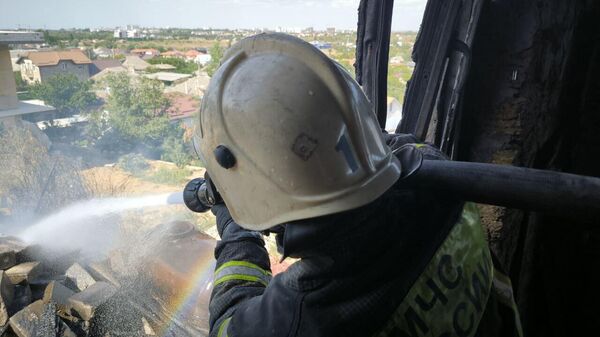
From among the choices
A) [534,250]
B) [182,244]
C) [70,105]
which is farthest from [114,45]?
[534,250]

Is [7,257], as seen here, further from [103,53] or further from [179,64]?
[103,53]

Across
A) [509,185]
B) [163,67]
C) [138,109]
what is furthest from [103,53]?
[509,185]

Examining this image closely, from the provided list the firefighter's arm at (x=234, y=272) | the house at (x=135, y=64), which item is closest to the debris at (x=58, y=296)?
the firefighter's arm at (x=234, y=272)

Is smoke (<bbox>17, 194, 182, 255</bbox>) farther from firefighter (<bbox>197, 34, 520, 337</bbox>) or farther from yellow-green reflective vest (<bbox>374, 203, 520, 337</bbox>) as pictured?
yellow-green reflective vest (<bbox>374, 203, 520, 337</bbox>)

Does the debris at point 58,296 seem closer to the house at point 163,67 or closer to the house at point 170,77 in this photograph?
the house at point 170,77

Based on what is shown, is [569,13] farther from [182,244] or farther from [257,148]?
[182,244]

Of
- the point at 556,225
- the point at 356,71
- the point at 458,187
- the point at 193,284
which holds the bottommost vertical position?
the point at 193,284

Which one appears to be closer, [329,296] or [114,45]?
[329,296]
